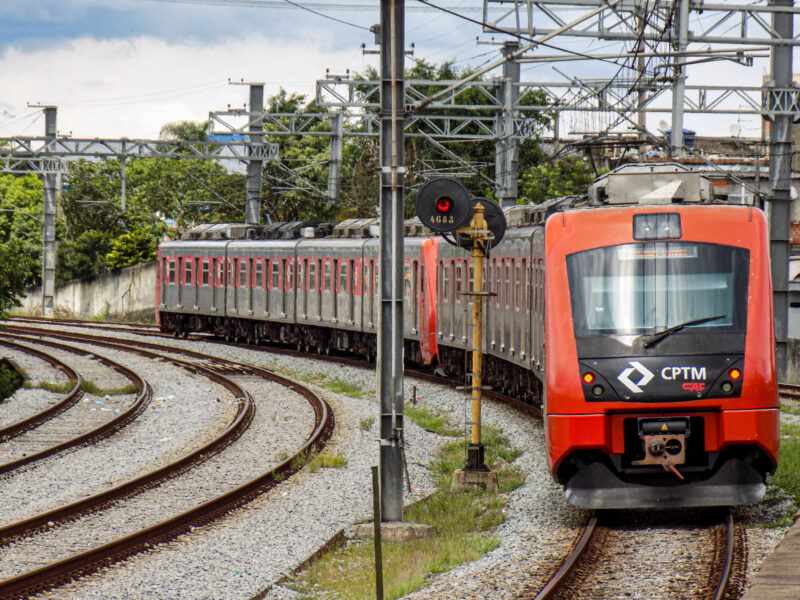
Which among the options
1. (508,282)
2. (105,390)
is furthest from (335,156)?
(508,282)

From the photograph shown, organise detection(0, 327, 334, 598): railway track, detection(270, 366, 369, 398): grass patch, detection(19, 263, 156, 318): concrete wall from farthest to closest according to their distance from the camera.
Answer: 1. detection(19, 263, 156, 318): concrete wall
2. detection(270, 366, 369, 398): grass patch
3. detection(0, 327, 334, 598): railway track

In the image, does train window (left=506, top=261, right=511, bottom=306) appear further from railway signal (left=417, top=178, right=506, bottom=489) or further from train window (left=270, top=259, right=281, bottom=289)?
train window (left=270, top=259, right=281, bottom=289)

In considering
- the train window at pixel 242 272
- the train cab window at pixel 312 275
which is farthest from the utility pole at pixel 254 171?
the train cab window at pixel 312 275

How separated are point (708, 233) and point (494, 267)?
10147 millimetres

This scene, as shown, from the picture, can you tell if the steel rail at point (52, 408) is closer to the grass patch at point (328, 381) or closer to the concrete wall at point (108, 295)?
the grass patch at point (328, 381)

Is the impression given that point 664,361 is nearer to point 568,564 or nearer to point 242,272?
point 568,564

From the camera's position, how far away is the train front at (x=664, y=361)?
41.4ft

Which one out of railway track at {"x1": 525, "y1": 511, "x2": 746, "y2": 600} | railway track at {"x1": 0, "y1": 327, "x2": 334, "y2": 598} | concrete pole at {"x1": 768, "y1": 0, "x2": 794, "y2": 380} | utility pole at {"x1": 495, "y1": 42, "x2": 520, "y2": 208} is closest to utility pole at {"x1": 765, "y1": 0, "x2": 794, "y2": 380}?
concrete pole at {"x1": 768, "y1": 0, "x2": 794, "y2": 380}

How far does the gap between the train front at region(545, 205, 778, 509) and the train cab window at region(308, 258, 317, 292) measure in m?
24.0

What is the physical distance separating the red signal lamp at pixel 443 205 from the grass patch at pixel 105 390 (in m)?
13.7

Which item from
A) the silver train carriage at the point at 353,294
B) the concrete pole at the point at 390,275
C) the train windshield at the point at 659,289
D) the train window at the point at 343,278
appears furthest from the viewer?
the train window at the point at 343,278

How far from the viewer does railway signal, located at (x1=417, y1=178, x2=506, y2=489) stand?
49.9ft

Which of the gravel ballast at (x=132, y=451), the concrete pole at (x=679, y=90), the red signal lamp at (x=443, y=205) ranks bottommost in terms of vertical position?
the gravel ballast at (x=132, y=451)

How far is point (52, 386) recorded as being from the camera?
28359mm
